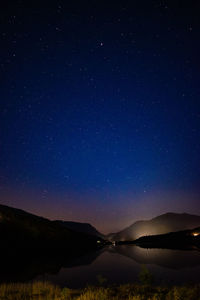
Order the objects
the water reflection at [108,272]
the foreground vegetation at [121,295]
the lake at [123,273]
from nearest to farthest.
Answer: the foreground vegetation at [121,295] → the lake at [123,273] → the water reflection at [108,272]

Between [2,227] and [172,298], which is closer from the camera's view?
[172,298]

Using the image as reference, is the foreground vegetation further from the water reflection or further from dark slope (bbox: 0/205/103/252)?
dark slope (bbox: 0/205/103/252)

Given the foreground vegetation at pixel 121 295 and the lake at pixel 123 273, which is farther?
the lake at pixel 123 273

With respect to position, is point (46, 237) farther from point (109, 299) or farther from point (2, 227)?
point (109, 299)

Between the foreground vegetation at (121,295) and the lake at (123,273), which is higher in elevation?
the foreground vegetation at (121,295)

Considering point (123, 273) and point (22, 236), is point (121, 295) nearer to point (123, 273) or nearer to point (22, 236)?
point (123, 273)

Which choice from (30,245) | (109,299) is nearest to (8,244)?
(30,245)

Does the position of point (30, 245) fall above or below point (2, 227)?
below

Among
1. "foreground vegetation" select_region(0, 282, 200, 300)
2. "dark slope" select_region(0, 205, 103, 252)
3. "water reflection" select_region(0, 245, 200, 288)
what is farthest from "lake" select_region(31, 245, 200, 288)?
"dark slope" select_region(0, 205, 103, 252)

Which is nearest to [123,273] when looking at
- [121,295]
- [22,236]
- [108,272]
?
[108,272]

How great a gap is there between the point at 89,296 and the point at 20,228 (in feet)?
558

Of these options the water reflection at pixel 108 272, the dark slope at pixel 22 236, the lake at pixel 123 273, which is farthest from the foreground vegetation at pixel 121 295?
the dark slope at pixel 22 236

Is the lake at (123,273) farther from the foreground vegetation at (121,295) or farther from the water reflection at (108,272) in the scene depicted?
the foreground vegetation at (121,295)

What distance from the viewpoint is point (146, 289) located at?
690 inches
